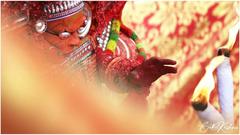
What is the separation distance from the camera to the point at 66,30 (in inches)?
64.7

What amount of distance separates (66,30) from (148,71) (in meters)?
0.30

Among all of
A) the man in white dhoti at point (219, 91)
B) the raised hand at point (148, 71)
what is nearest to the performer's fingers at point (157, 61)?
the raised hand at point (148, 71)

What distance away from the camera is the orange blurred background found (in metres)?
1.65

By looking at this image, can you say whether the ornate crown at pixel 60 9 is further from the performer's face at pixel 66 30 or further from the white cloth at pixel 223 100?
the white cloth at pixel 223 100

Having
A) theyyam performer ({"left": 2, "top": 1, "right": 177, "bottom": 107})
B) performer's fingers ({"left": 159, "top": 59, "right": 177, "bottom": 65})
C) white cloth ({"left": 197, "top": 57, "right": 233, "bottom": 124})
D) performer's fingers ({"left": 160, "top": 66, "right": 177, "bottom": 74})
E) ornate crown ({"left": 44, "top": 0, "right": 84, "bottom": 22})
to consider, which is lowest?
white cloth ({"left": 197, "top": 57, "right": 233, "bottom": 124})

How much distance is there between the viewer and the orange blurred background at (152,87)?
5.40ft

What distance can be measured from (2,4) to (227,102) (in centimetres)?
82

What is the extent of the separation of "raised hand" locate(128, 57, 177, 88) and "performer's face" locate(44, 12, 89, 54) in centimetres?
21

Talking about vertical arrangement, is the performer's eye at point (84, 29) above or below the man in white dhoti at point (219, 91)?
above

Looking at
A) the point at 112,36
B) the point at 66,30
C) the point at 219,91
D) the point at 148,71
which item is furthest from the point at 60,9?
the point at 219,91

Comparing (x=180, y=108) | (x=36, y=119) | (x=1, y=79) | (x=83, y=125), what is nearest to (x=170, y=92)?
(x=180, y=108)

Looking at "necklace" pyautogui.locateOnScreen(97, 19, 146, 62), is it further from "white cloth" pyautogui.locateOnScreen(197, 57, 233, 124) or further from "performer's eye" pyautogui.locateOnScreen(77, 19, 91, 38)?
"white cloth" pyautogui.locateOnScreen(197, 57, 233, 124)

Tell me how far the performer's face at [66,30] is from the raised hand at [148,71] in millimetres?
209

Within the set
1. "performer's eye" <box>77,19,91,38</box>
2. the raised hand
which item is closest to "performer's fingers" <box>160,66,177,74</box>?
the raised hand
